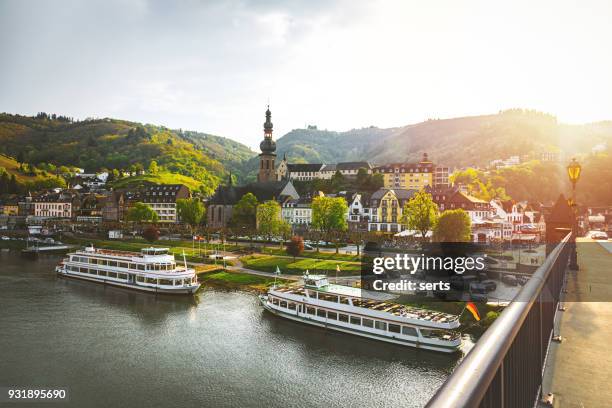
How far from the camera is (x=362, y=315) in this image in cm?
3347

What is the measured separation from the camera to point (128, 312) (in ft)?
136

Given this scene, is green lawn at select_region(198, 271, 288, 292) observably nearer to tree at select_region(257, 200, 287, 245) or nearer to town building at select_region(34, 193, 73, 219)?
tree at select_region(257, 200, 287, 245)

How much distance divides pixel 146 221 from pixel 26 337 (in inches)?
3109

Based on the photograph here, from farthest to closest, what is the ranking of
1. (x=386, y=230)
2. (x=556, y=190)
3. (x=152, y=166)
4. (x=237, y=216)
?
(x=152, y=166) → (x=556, y=190) → (x=237, y=216) → (x=386, y=230)

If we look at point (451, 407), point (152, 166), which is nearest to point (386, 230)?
point (451, 407)

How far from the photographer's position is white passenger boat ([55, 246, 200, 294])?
48438 mm

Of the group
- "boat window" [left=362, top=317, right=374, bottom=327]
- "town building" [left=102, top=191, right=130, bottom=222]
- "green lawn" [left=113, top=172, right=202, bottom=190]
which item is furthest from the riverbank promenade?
"green lawn" [left=113, top=172, right=202, bottom=190]

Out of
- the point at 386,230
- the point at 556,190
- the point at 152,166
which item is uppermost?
the point at 152,166

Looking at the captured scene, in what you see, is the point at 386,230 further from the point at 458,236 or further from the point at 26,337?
the point at 26,337

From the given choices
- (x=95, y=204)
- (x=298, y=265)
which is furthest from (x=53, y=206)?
(x=298, y=265)

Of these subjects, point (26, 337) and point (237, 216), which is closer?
point (26, 337)

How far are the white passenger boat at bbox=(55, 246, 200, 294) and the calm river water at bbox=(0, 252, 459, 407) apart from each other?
6.13 m

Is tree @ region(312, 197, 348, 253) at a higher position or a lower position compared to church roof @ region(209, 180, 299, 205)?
lower

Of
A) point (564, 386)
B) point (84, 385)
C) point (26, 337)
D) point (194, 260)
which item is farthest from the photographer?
point (194, 260)
